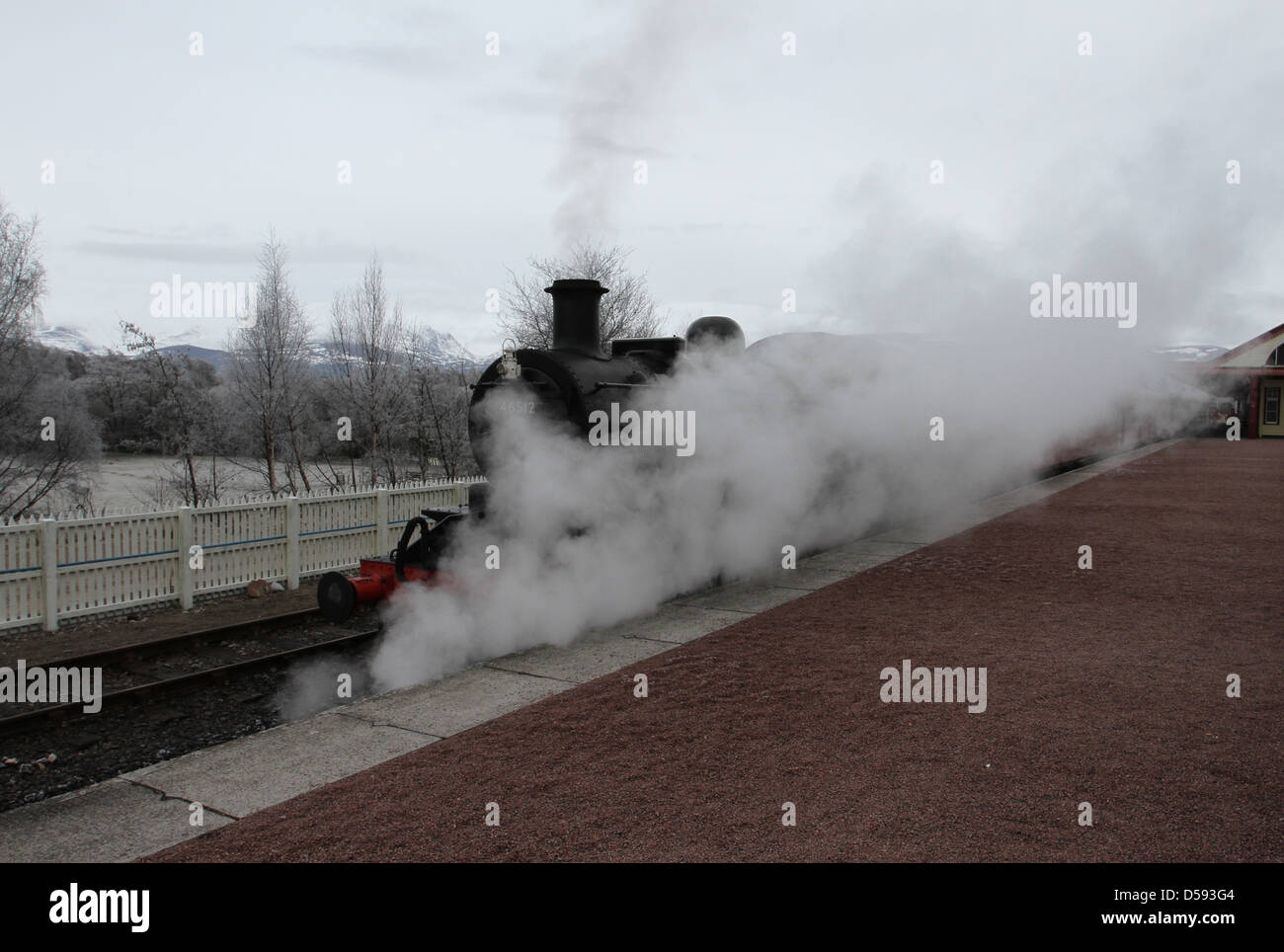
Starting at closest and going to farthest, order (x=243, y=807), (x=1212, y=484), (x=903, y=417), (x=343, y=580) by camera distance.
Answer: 1. (x=243, y=807)
2. (x=343, y=580)
3. (x=903, y=417)
4. (x=1212, y=484)

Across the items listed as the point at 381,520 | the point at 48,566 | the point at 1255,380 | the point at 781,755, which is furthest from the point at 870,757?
the point at 1255,380

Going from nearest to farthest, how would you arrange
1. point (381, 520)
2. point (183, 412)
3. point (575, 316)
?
point (575, 316), point (381, 520), point (183, 412)

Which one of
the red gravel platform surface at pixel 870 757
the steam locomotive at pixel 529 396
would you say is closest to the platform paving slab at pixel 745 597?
the red gravel platform surface at pixel 870 757

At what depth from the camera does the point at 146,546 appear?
29.8 feet

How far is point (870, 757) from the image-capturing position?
14.9 feet

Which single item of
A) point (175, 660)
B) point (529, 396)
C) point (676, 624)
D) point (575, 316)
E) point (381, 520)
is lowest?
point (175, 660)

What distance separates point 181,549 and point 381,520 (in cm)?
281

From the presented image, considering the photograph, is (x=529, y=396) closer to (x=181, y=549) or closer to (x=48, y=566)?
(x=181, y=549)

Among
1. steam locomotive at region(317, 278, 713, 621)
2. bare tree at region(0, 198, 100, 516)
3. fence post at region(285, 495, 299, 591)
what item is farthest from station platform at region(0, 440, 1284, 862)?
bare tree at region(0, 198, 100, 516)

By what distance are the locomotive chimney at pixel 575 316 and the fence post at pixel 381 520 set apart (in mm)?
4910

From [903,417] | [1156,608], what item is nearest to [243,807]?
[1156,608]

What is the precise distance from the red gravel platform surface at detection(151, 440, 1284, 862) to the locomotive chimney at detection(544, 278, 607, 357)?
3.01 meters
